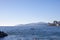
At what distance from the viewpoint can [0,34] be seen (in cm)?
6756

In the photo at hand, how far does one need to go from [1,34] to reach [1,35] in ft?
1.39

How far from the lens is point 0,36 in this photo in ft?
219

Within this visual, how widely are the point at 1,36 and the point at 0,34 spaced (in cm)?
102

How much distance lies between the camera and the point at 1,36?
6706cm

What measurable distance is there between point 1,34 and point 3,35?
39.7 inches

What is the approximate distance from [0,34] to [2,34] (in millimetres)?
845

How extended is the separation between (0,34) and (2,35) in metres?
0.89

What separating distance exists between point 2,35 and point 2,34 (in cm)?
45

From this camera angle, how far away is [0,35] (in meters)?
67.2

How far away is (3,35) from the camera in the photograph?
68.3 metres

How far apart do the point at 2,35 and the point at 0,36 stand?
1.17 metres

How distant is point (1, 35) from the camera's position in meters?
67.6

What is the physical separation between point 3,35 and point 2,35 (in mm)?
644
